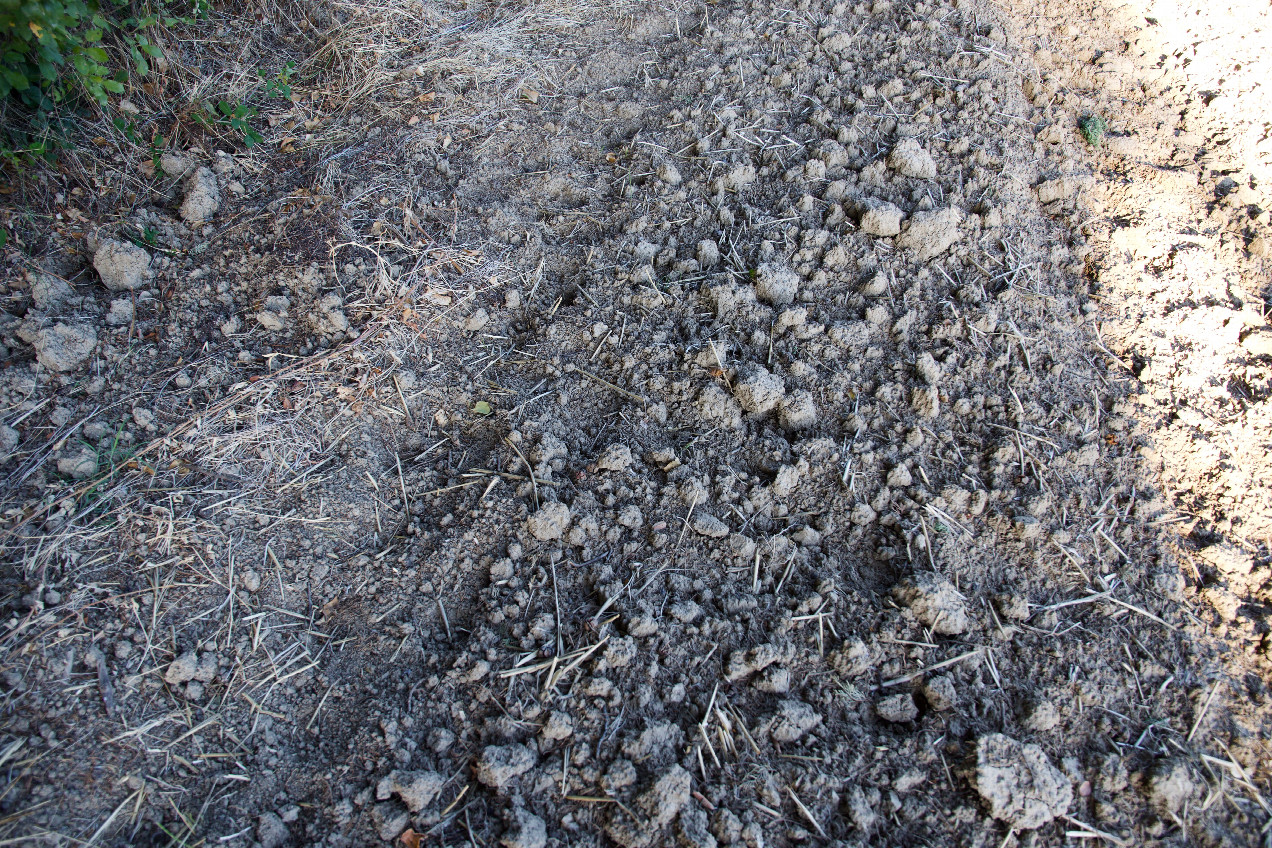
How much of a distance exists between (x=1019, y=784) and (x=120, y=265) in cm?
305

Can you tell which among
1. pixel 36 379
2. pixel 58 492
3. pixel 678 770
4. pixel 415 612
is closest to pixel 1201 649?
pixel 678 770

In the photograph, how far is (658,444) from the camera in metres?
2.16

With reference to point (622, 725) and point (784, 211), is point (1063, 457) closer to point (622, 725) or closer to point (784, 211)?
point (784, 211)

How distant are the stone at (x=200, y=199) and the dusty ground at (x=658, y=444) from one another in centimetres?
2

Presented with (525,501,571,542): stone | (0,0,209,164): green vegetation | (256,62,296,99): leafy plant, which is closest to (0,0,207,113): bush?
(0,0,209,164): green vegetation

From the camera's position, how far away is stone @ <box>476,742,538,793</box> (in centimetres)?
163

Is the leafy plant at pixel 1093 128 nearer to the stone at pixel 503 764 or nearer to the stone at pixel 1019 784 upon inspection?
the stone at pixel 1019 784

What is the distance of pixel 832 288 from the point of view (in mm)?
2449

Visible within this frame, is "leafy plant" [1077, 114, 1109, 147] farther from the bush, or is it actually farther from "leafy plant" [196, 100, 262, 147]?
the bush

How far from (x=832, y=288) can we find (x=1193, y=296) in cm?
125

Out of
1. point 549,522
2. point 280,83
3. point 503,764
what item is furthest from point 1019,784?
point 280,83

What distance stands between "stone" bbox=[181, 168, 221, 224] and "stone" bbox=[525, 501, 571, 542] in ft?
5.66

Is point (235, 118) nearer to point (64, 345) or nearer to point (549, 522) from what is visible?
point (64, 345)

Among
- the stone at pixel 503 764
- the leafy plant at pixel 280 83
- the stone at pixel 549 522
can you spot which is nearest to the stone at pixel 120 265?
the leafy plant at pixel 280 83
